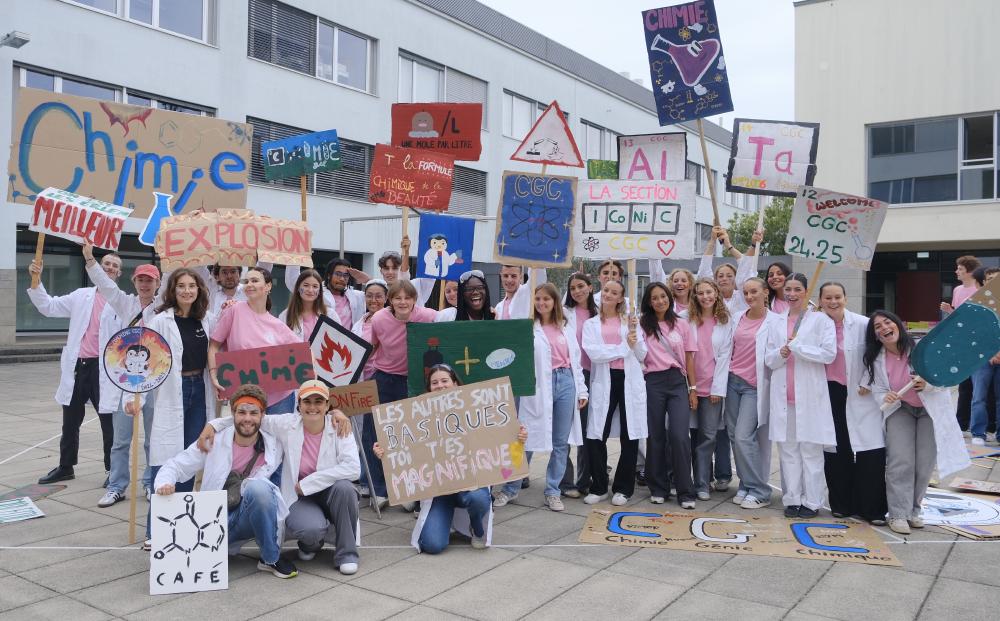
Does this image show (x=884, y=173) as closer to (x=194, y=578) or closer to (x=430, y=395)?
(x=430, y=395)

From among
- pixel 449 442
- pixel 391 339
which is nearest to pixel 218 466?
pixel 449 442

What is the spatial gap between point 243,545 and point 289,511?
0.44 m

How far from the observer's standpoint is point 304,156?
26.4ft

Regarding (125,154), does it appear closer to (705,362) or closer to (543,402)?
(543,402)

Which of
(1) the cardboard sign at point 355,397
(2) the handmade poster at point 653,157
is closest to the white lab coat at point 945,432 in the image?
(2) the handmade poster at point 653,157

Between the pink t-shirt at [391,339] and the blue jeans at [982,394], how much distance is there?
22.7ft

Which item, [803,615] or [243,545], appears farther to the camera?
[243,545]

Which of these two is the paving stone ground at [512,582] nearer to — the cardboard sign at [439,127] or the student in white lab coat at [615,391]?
the student in white lab coat at [615,391]

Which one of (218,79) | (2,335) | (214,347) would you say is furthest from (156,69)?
(214,347)

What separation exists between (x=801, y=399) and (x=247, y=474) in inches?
159

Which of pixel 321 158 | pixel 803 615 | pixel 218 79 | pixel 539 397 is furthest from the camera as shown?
pixel 218 79

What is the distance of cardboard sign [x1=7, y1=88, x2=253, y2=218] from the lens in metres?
6.60

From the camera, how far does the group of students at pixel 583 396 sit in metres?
5.09

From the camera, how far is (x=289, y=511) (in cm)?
497
